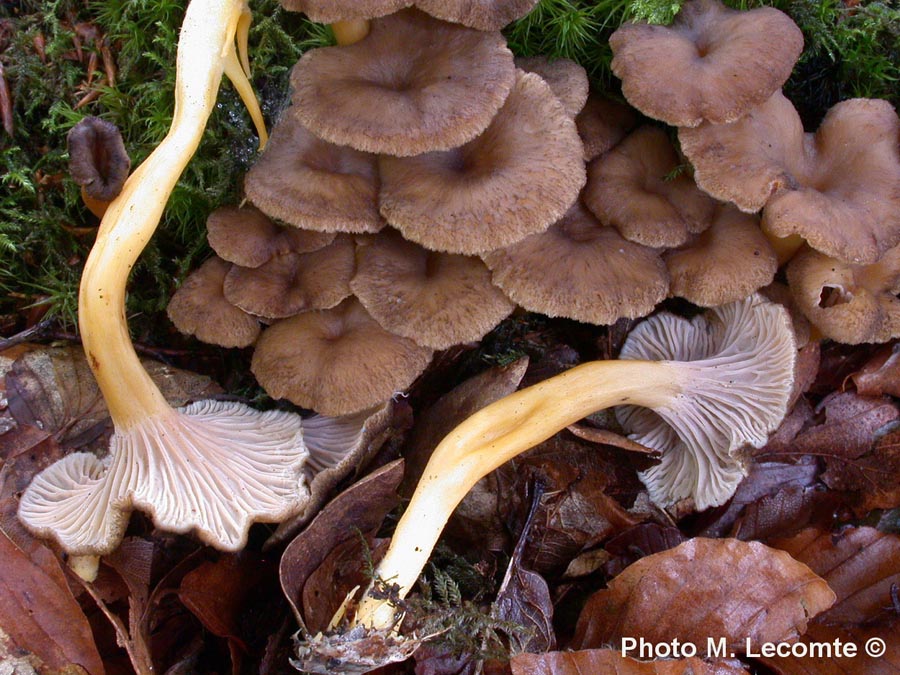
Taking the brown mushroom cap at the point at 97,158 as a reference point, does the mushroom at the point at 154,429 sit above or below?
below

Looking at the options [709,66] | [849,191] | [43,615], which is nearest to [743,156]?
[709,66]

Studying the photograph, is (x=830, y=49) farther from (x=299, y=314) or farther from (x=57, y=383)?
(x=57, y=383)

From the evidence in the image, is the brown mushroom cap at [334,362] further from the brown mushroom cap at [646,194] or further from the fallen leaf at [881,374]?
the fallen leaf at [881,374]

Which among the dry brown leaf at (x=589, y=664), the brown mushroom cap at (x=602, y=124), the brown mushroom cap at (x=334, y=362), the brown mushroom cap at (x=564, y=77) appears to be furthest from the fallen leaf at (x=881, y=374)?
the brown mushroom cap at (x=334, y=362)

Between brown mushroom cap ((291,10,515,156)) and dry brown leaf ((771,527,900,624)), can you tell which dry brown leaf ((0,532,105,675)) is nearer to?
brown mushroom cap ((291,10,515,156))

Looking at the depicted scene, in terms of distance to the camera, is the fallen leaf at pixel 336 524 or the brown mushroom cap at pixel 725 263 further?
the brown mushroom cap at pixel 725 263

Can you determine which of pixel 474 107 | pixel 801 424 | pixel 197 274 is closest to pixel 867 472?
pixel 801 424
